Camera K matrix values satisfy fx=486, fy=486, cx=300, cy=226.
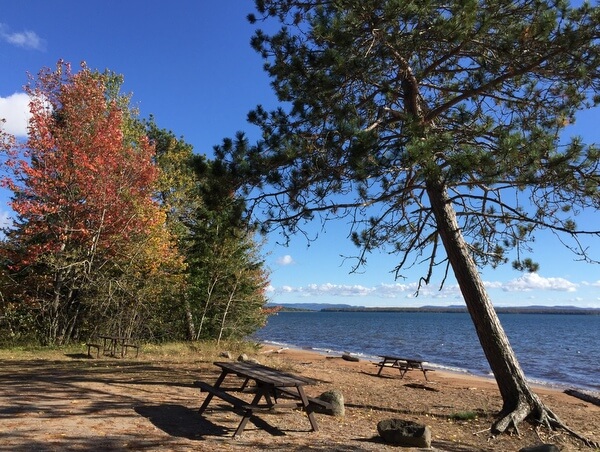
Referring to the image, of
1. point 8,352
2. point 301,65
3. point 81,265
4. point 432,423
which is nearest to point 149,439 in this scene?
point 432,423

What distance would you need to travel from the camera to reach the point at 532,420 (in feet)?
24.5

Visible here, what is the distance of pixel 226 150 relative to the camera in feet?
28.1

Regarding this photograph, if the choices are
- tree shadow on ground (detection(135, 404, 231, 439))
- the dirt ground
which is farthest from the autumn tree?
tree shadow on ground (detection(135, 404, 231, 439))

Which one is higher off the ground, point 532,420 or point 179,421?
point 179,421

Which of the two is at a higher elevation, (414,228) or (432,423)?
(414,228)

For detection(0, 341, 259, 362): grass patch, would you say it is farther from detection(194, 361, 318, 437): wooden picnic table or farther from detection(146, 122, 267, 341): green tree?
detection(194, 361, 318, 437): wooden picnic table

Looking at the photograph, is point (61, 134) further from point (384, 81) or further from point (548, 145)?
point (548, 145)

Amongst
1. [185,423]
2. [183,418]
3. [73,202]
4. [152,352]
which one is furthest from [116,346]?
[185,423]

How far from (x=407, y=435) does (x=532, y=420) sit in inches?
108

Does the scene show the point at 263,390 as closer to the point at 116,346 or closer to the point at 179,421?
the point at 179,421

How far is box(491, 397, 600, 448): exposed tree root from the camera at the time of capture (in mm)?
7152

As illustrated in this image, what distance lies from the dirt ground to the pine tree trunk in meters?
0.29

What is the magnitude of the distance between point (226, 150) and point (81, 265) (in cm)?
1071

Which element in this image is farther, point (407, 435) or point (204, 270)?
point (204, 270)
